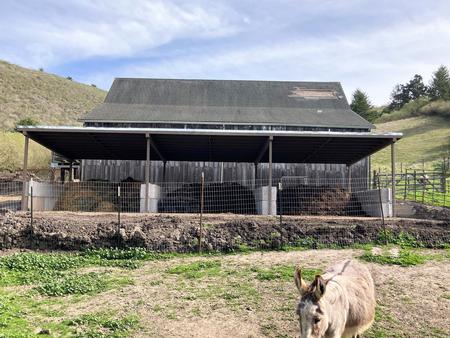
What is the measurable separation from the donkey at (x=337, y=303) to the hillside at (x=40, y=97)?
48525mm

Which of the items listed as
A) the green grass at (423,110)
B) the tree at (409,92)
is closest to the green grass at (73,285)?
the green grass at (423,110)

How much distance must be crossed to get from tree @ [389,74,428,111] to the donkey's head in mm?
95597

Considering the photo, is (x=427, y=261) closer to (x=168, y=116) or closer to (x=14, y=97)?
(x=168, y=116)

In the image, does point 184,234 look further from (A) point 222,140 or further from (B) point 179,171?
(B) point 179,171

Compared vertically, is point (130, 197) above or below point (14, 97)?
below

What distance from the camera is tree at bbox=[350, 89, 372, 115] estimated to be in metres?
56.5

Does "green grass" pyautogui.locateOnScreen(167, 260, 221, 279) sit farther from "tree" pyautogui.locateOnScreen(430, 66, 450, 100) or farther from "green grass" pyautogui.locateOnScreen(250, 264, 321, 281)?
"tree" pyautogui.locateOnScreen(430, 66, 450, 100)

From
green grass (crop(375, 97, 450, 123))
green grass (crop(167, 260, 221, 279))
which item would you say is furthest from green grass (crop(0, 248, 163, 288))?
green grass (crop(375, 97, 450, 123))

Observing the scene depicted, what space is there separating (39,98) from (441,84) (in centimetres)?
6149

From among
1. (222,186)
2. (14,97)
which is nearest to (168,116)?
(222,186)

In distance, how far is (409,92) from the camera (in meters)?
93.6

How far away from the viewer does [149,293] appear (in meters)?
8.54

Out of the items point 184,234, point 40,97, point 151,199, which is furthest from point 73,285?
point 40,97

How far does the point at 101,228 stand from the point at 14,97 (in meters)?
52.6
